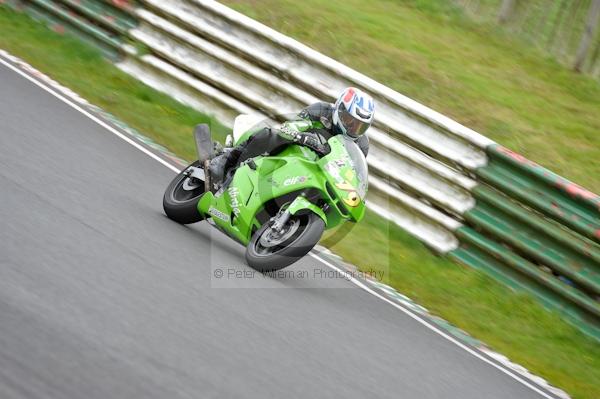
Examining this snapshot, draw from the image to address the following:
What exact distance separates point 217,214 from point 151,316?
2.52 meters

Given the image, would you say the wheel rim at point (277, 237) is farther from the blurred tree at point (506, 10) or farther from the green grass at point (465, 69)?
the blurred tree at point (506, 10)

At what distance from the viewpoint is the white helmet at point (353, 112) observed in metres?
7.62

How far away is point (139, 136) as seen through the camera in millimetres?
10586

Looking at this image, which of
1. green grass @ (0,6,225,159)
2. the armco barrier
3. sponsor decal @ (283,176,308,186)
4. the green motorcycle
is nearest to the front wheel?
the green motorcycle

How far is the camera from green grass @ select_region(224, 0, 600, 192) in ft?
37.7

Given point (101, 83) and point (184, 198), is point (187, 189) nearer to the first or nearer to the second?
point (184, 198)

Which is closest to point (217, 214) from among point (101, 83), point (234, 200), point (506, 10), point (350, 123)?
point (234, 200)

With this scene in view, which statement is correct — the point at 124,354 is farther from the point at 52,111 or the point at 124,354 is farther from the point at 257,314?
the point at 52,111

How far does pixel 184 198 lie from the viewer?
8305mm

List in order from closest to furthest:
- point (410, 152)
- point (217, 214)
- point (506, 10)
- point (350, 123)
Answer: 1. point (350, 123)
2. point (217, 214)
3. point (410, 152)
4. point (506, 10)

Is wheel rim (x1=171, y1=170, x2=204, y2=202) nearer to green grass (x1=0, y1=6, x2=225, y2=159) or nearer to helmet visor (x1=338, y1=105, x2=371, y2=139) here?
helmet visor (x1=338, y1=105, x2=371, y2=139)

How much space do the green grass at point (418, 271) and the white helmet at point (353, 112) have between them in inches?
68.1

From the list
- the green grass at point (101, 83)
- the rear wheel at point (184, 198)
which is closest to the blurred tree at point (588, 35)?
the green grass at point (101, 83)

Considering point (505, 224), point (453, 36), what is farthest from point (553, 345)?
point (453, 36)
